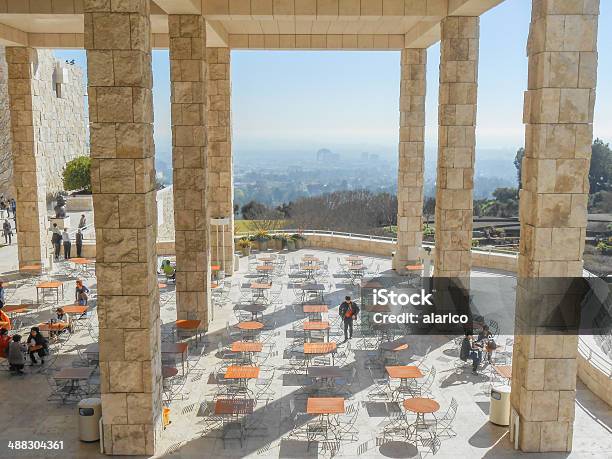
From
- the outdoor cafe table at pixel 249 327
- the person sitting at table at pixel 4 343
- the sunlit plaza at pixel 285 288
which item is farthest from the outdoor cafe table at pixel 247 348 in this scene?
the person sitting at table at pixel 4 343

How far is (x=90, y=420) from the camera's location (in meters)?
10.4

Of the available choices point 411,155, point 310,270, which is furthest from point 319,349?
point 411,155

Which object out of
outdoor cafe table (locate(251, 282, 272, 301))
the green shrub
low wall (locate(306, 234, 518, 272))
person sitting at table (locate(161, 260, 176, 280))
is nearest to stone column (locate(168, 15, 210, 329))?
outdoor cafe table (locate(251, 282, 272, 301))

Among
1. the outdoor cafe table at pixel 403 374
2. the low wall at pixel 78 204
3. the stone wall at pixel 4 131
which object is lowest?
the outdoor cafe table at pixel 403 374

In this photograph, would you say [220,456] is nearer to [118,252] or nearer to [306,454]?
[306,454]

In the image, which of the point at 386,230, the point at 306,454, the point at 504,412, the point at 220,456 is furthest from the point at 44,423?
the point at 386,230

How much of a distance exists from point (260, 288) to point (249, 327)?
13.5 feet

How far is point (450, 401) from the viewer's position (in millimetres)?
12359

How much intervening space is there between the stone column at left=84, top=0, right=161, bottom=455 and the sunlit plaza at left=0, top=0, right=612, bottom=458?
3cm

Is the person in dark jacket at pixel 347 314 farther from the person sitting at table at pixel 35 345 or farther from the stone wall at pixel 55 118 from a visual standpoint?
the stone wall at pixel 55 118

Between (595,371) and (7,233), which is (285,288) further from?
(7,233)

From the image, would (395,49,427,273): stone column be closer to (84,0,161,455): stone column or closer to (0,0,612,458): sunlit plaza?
(0,0,612,458): sunlit plaza

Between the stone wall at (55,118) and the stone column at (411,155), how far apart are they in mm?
25667

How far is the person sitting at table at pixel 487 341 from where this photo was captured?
1398 centimetres
